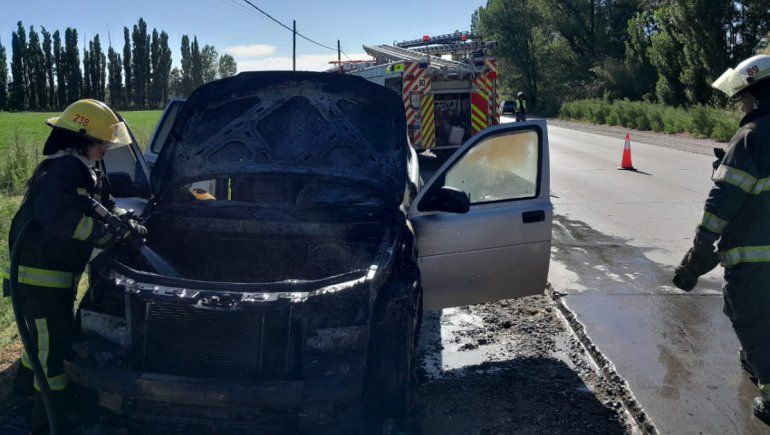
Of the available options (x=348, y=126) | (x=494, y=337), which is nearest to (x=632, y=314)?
(x=494, y=337)

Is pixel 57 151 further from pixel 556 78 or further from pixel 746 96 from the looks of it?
pixel 556 78

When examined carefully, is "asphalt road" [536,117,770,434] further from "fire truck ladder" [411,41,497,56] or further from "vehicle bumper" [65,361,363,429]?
"fire truck ladder" [411,41,497,56]

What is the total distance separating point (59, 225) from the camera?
3236 mm

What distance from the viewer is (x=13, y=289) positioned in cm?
327

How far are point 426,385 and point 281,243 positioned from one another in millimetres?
1317

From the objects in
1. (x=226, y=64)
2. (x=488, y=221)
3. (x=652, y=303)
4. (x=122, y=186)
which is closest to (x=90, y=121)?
(x=122, y=186)

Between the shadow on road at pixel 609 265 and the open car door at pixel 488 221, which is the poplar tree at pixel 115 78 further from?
the open car door at pixel 488 221

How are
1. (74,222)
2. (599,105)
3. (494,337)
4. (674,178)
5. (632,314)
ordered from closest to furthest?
(74,222) → (494,337) → (632,314) → (674,178) → (599,105)

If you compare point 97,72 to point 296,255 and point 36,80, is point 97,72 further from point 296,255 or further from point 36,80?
point 296,255

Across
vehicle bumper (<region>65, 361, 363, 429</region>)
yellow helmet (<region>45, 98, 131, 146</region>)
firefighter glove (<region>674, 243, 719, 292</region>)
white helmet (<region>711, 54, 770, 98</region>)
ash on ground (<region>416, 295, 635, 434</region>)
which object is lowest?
ash on ground (<region>416, 295, 635, 434</region>)

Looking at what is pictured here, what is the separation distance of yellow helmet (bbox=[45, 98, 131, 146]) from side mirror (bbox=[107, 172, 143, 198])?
780 millimetres

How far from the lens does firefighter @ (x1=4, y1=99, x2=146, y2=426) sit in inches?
129

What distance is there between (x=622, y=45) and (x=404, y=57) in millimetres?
38278

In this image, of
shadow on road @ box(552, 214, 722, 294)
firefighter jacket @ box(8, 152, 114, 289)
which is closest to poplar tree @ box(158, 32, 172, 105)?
shadow on road @ box(552, 214, 722, 294)
